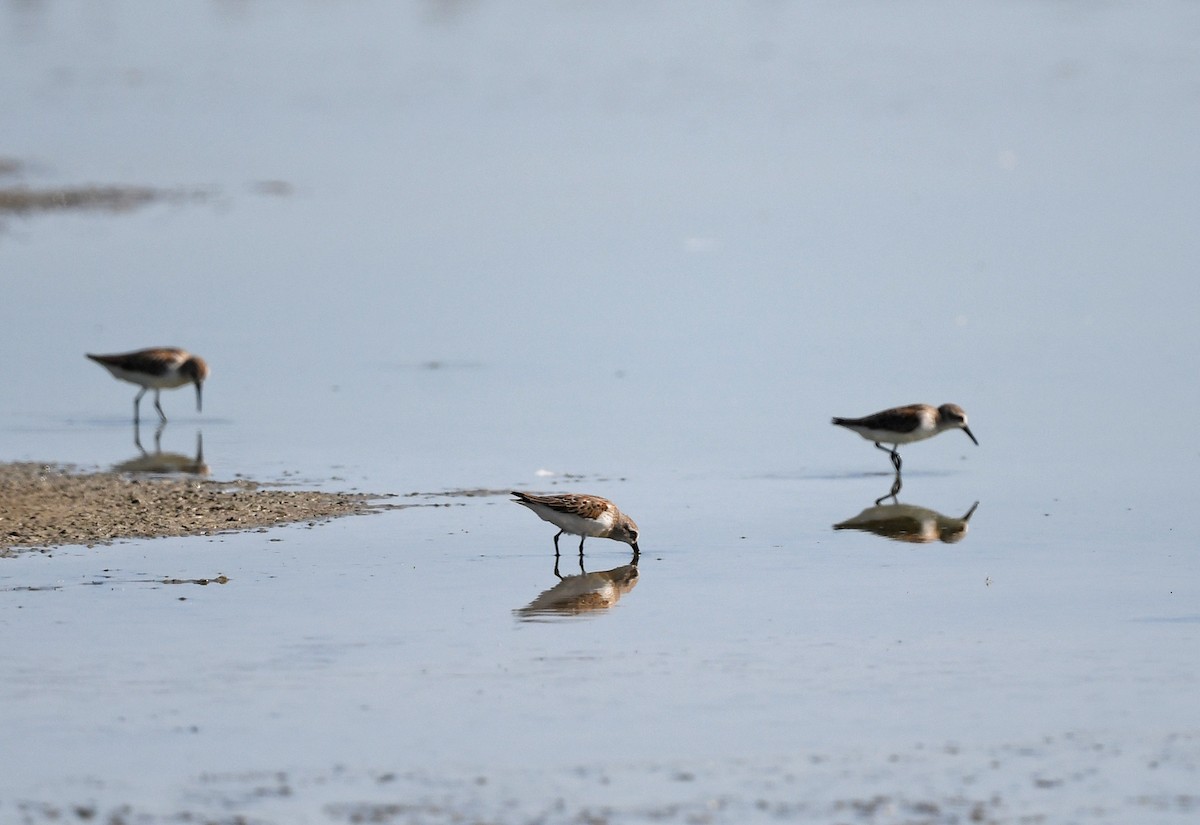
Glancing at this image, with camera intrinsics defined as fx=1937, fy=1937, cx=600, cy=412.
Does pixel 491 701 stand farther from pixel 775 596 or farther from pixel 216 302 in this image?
pixel 216 302

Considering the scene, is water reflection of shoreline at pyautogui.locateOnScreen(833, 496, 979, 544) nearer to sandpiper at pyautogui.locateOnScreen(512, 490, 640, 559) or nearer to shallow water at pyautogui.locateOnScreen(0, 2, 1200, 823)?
shallow water at pyautogui.locateOnScreen(0, 2, 1200, 823)

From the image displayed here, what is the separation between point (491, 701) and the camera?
11578 mm

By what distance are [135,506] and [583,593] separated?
471 centimetres

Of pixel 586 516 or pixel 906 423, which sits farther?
pixel 906 423

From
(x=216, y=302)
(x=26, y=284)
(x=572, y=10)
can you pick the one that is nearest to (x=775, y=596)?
(x=216, y=302)

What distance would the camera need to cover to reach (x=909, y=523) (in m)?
17.2

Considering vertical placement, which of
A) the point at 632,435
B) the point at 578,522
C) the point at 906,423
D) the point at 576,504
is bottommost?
the point at 578,522

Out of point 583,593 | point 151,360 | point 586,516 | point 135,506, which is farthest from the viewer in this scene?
point 151,360

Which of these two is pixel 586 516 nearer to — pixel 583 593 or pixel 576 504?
pixel 576 504

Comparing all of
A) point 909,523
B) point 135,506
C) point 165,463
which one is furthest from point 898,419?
point 135,506

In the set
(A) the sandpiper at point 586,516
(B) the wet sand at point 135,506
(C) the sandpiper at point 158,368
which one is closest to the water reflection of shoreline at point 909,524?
(A) the sandpiper at point 586,516

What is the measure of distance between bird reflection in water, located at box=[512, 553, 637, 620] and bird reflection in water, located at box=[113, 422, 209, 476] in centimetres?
511

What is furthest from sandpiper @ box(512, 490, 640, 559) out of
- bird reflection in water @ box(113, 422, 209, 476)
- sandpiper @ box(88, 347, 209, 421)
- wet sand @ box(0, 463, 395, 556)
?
sandpiper @ box(88, 347, 209, 421)

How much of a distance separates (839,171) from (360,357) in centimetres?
1638
